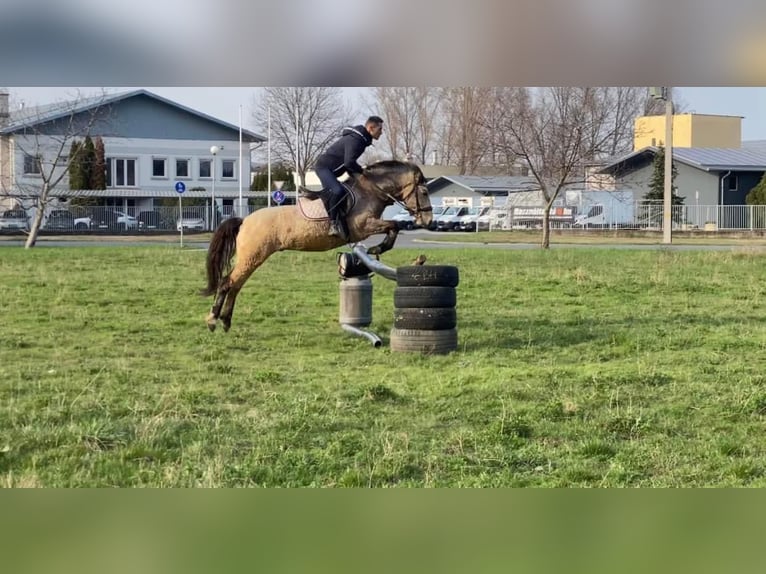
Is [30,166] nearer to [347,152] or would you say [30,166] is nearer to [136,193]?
[136,193]

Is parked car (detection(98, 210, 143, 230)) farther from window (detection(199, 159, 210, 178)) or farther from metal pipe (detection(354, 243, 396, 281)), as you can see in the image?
metal pipe (detection(354, 243, 396, 281))

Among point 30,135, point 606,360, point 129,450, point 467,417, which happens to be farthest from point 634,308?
point 30,135

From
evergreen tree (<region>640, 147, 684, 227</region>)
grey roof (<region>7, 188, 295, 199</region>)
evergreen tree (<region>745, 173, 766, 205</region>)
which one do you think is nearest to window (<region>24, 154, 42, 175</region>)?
grey roof (<region>7, 188, 295, 199</region>)

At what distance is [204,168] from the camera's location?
1319 inches

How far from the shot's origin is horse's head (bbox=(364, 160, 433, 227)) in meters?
8.84

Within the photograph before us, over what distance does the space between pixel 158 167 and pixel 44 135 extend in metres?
4.89

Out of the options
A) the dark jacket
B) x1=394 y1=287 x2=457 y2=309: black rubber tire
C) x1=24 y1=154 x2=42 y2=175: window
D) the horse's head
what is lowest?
x1=394 y1=287 x2=457 y2=309: black rubber tire

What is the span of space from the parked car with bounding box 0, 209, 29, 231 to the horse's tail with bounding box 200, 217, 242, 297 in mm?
25192

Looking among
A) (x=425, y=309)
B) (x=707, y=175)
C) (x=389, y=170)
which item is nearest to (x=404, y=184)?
(x=389, y=170)

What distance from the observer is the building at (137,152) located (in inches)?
1193

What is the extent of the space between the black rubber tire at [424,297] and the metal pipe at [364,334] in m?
0.49

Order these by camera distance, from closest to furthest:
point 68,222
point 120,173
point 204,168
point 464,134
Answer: point 464,134
point 204,168
point 68,222
point 120,173

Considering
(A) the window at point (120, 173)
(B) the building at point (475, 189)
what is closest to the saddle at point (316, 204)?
(B) the building at point (475, 189)

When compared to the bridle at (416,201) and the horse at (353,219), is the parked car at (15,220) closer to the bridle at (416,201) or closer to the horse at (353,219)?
the horse at (353,219)
